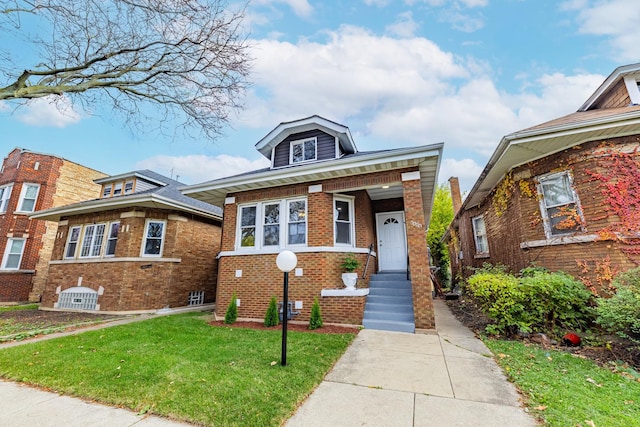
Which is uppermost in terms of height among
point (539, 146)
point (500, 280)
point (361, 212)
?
point (539, 146)

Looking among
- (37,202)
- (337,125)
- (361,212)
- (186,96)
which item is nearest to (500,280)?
(361,212)

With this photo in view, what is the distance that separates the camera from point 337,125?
8.71m

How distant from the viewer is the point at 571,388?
10.1ft

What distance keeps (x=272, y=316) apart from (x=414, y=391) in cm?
440

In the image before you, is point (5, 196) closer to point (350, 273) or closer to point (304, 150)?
point (304, 150)

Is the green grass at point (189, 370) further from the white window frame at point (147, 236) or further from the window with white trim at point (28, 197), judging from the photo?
the window with white trim at point (28, 197)

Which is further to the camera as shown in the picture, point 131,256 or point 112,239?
point 112,239

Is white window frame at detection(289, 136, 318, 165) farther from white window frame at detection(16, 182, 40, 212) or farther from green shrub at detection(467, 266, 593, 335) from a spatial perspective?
white window frame at detection(16, 182, 40, 212)

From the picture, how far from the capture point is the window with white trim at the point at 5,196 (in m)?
14.9

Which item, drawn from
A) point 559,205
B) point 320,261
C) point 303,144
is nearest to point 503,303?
point 559,205

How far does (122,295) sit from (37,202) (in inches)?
448

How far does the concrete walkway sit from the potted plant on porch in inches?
98.9

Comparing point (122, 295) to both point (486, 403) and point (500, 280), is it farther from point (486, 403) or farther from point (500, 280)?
point (500, 280)

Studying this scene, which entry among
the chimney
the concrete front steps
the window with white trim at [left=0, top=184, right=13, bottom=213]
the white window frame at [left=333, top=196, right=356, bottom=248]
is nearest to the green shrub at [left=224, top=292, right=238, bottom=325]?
the white window frame at [left=333, top=196, right=356, bottom=248]
